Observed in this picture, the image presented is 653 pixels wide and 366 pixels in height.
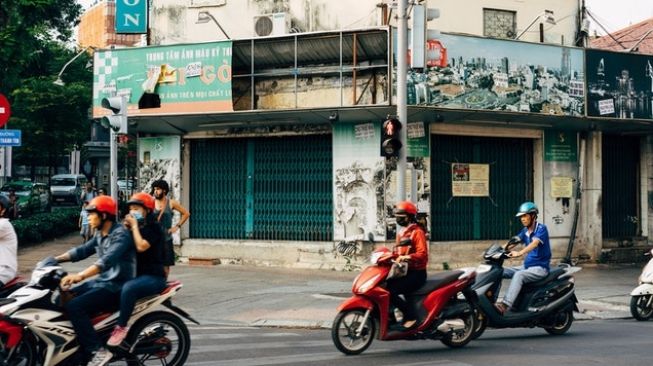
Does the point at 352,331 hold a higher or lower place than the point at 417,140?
lower

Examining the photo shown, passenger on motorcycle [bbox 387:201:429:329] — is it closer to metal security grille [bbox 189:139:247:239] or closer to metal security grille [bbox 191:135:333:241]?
metal security grille [bbox 191:135:333:241]

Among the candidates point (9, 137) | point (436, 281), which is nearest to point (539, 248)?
point (436, 281)

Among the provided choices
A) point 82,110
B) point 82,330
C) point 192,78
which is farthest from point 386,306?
point 82,110

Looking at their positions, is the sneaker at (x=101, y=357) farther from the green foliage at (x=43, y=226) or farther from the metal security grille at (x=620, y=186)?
the metal security grille at (x=620, y=186)

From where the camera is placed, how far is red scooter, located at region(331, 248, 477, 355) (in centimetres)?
939

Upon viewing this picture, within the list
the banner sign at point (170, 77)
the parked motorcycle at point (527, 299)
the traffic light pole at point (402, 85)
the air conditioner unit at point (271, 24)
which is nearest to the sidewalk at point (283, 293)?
the traffic light pole at point (402, 85)

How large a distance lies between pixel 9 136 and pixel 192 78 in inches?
162

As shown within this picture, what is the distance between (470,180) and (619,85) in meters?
4.21

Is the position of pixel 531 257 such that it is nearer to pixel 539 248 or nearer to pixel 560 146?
pixel 539 248

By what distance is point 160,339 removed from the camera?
26.4 ft

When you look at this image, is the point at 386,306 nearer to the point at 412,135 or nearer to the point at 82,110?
the point at 412,135

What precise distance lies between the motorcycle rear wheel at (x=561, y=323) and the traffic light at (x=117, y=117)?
7.32 meters

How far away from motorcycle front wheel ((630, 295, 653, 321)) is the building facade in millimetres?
6279

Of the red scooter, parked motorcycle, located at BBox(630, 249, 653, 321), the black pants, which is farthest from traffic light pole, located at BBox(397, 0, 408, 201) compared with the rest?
the black pants
